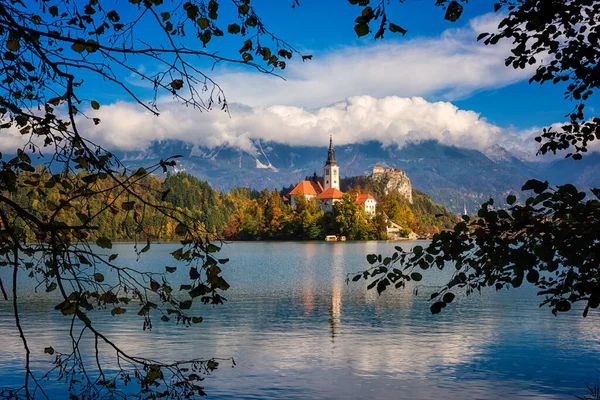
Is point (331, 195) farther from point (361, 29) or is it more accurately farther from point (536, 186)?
point (361, 29)

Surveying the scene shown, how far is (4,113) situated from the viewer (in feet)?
16.0

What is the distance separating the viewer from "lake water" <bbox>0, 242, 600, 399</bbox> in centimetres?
1373

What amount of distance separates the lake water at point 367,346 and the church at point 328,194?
359 ft

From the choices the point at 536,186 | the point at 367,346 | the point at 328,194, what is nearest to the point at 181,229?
the point at 536,186

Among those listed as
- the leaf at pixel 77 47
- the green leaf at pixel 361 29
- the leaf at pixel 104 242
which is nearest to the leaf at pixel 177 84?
the leaf at pixel 77 47

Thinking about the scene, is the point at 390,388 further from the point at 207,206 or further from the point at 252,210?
the point at 207,206

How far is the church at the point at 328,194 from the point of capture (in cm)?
15500

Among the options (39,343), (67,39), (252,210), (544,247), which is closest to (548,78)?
(544,247)

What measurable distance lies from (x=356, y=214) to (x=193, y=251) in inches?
4739

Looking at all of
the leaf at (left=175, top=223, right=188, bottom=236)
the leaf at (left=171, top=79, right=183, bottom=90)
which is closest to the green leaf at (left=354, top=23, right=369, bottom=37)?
the leaf at (left=171, top=79, right=183, bottom=90)

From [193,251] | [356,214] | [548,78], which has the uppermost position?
[356,214]

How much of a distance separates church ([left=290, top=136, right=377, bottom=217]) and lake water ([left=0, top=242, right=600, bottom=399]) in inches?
4310

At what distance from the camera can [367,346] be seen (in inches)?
706

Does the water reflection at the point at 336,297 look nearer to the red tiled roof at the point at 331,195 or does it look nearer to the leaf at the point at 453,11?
the leaf at the point at 453,11
